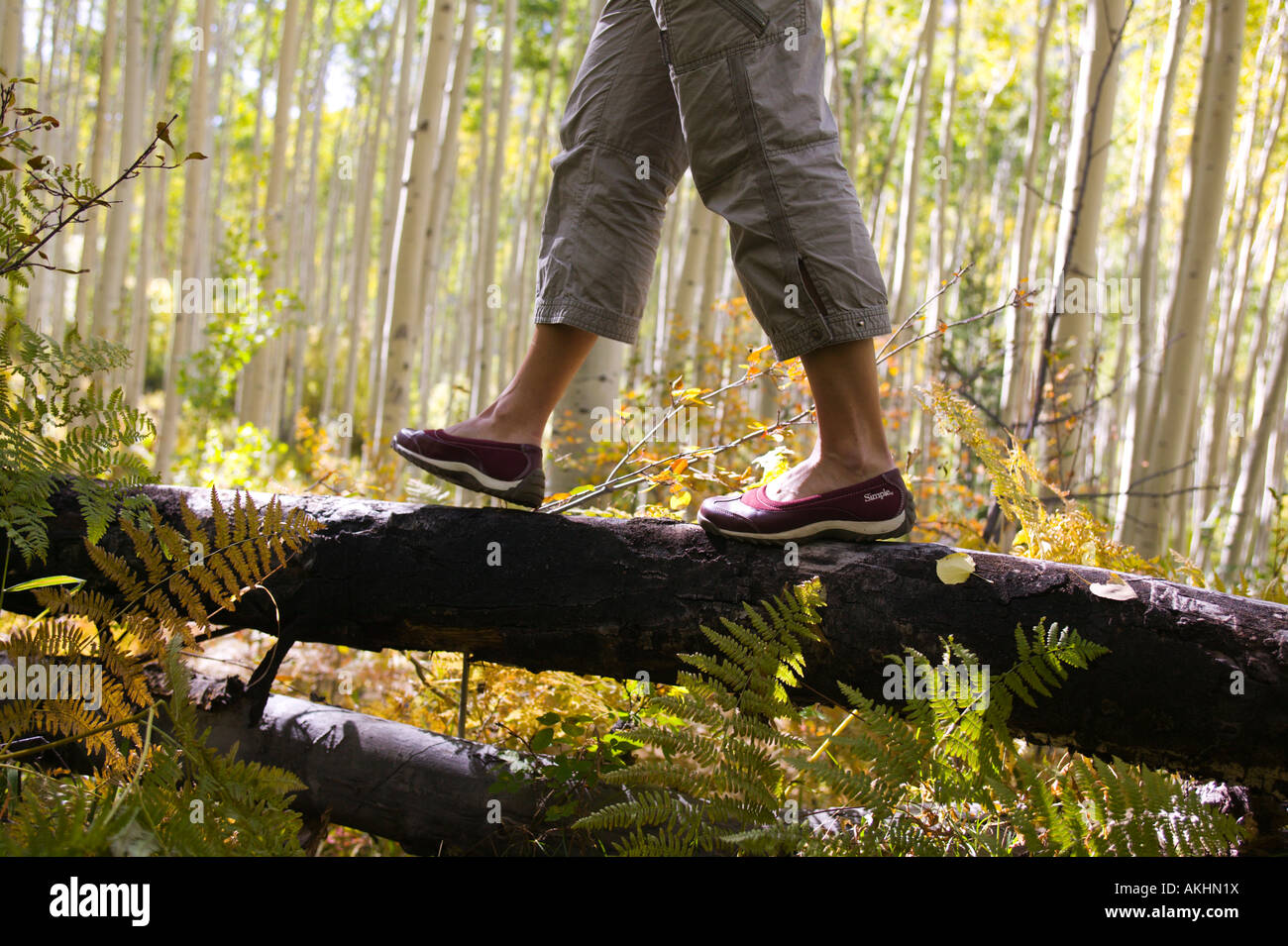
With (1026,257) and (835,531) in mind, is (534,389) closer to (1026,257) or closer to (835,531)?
(835,531)

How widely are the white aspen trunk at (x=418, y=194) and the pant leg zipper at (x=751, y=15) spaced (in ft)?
14.9

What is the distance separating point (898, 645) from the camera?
155 centimetres

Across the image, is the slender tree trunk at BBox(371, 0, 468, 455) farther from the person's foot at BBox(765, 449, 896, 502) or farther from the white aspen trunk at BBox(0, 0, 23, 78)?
the person's foot at BBox(765, 449, 896, 502)

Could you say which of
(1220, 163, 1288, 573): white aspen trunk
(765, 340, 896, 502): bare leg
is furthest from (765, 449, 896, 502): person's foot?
(1220, 163, 1288, 573): white aspen trunk

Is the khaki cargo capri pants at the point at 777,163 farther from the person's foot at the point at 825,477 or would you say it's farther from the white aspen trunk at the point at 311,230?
the white aspen trunk at the point at 311,230

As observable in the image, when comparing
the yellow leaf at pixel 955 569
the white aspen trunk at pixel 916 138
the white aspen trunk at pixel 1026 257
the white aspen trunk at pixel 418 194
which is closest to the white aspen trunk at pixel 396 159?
the white aspen trunk at pixel 418 194

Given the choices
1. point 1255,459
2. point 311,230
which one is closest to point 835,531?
point 1255,459

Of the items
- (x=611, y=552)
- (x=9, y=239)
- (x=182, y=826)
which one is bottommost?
(x=182, y=826)

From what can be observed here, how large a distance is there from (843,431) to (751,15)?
0.83 meters
